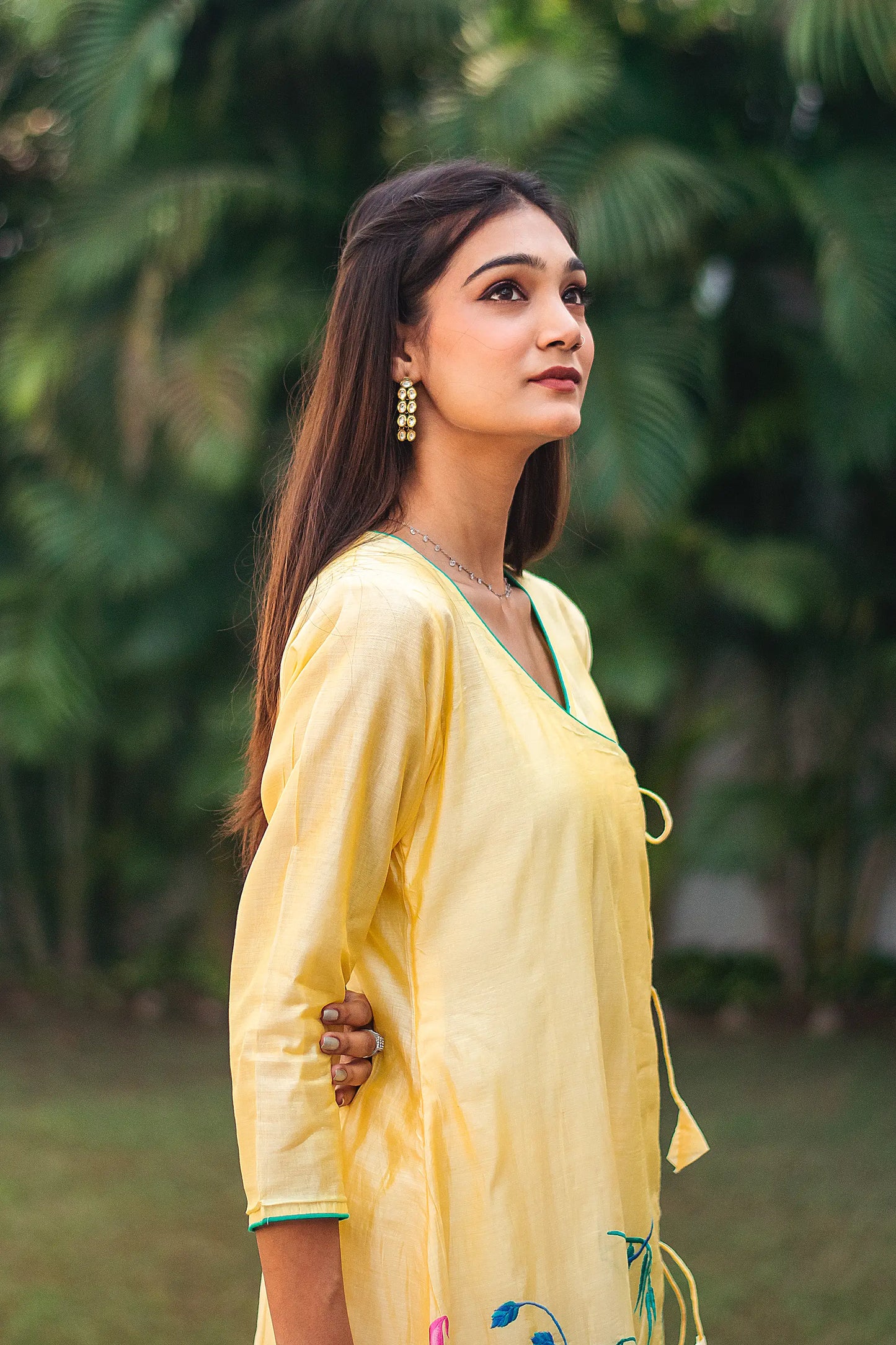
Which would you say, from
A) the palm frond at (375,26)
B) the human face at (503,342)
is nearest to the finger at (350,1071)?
the human face at (503,342)

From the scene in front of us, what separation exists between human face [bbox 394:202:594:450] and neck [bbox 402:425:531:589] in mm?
24

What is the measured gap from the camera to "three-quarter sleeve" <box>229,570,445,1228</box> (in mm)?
1090

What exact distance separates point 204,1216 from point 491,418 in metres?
3.14

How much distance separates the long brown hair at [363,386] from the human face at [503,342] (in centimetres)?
2

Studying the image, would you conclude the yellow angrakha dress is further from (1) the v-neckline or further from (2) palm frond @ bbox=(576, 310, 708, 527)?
(2) palm frond @ bbox=(576, 310, 708, 527)

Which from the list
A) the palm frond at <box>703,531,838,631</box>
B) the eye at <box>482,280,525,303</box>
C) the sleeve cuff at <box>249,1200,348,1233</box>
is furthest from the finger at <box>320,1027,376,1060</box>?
the palm frond at <box>703,531,838,631</box>

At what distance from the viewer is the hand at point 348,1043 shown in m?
1.16

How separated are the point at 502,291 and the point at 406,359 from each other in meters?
0.11

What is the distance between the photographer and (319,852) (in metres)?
1.13

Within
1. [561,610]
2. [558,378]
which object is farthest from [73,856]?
[558,378]

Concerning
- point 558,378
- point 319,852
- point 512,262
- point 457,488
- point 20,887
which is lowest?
point 20,887

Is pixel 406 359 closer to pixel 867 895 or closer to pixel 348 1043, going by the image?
pixel 348 1043

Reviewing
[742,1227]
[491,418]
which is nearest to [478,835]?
[491,418]

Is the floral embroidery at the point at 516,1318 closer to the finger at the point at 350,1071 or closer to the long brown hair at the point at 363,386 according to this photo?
the finger at the point at 350,1071
